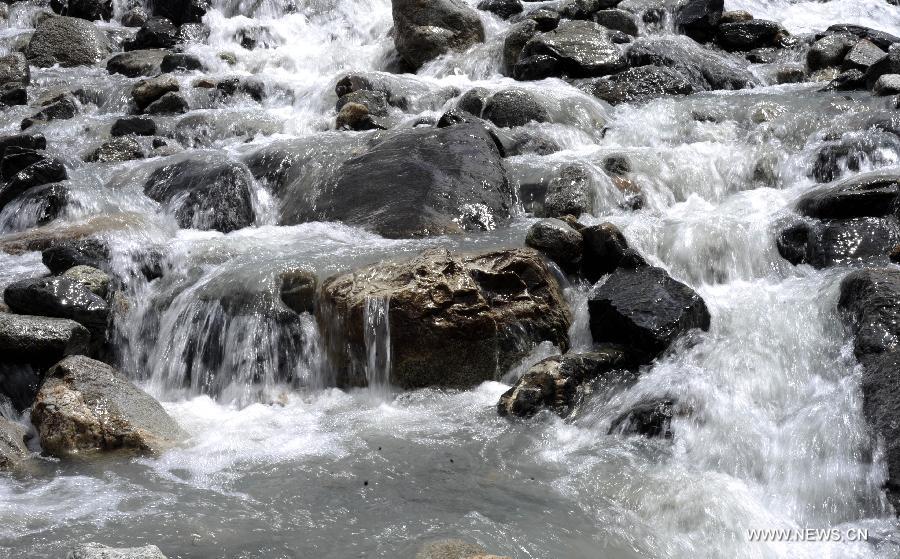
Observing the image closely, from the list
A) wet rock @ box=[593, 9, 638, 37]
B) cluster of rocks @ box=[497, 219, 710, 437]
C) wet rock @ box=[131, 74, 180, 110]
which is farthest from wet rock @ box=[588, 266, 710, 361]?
wet rock @ box=[593, 9, 638, 37]

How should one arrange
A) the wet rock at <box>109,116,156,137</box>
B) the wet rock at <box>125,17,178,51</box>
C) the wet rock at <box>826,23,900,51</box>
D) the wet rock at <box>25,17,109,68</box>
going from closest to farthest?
the wet rock at <box>109,116,156,137</box>
the wet rock at <box>826,23,900,51</box>
the wet rock at <box>25,17,109,68</box>
the wet rock at <box>125,17,178,51</box>

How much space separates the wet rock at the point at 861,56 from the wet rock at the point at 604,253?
726 centimetres

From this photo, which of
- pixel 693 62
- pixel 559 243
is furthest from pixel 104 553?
pixel 693 62

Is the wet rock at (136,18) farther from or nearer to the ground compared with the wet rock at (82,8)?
nearer to the ground

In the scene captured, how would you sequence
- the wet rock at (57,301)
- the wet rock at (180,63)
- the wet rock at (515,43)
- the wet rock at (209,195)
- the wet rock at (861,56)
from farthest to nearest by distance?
the wet rock at (180,63)
the wet rock at (515,43)
the wet rock at (861,56)
the wet rock at (209,195)
the wet rock at (57,301)

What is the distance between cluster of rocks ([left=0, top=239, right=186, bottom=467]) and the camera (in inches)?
199

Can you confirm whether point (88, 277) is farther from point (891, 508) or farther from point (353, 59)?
point (353, 59)

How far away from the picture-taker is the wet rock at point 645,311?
591 cm

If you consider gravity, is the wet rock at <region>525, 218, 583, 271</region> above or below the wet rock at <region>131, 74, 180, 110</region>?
below

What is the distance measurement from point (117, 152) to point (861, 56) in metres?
10.8

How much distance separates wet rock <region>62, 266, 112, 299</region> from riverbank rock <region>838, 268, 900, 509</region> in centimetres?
576

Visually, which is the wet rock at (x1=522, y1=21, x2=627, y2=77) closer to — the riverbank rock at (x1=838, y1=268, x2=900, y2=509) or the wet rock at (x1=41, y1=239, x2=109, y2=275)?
the riverbank rock at (x1=838, y1=268, x2=900, y2=509)

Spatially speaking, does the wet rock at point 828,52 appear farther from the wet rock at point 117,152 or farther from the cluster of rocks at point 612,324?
the wet rock at point 117,152

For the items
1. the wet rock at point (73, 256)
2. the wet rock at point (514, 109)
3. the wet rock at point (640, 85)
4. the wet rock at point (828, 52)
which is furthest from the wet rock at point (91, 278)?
the wet rock at point (828, 52)
